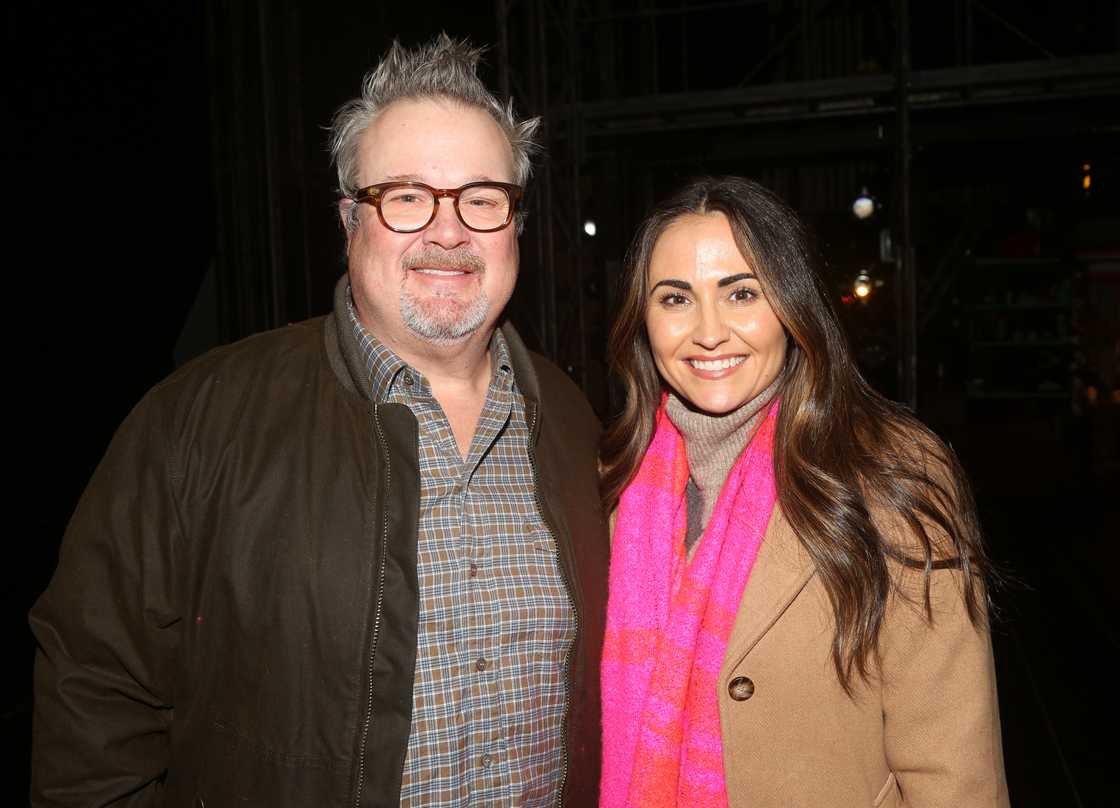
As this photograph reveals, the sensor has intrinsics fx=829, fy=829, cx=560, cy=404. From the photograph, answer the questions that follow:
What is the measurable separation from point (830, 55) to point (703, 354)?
1012cm

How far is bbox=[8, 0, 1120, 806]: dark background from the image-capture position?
105 inches

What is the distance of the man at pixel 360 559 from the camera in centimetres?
143

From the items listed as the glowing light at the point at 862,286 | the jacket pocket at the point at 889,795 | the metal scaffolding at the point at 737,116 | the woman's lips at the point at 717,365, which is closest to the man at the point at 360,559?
the woman's lips at the point at 717,365

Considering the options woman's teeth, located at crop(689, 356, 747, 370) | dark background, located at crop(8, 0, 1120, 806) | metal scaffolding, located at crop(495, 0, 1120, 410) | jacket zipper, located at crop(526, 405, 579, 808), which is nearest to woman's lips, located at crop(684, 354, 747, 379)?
woman's teeth, located at crop(689, 356, 747, 370)

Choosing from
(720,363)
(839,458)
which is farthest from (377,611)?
(839,458)

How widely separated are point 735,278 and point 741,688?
0.78 metres

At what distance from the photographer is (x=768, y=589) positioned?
60.3 inches

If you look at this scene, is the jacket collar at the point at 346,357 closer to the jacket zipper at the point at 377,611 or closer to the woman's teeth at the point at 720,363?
the jacket zipper at the point at 377,611

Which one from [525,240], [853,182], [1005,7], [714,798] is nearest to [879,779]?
[714,798]

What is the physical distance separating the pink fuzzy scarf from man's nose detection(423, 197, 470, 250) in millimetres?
679

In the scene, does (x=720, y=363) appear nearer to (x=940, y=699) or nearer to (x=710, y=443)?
(x=710, y=443)

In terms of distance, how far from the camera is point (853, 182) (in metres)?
10.5

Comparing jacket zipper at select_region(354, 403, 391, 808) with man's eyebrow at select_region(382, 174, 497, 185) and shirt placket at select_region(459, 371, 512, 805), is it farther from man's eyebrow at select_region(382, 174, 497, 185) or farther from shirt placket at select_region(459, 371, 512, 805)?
man's eyebrow at select_region(382, 174, 497, 185)

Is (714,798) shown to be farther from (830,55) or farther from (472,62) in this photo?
(830,55)
